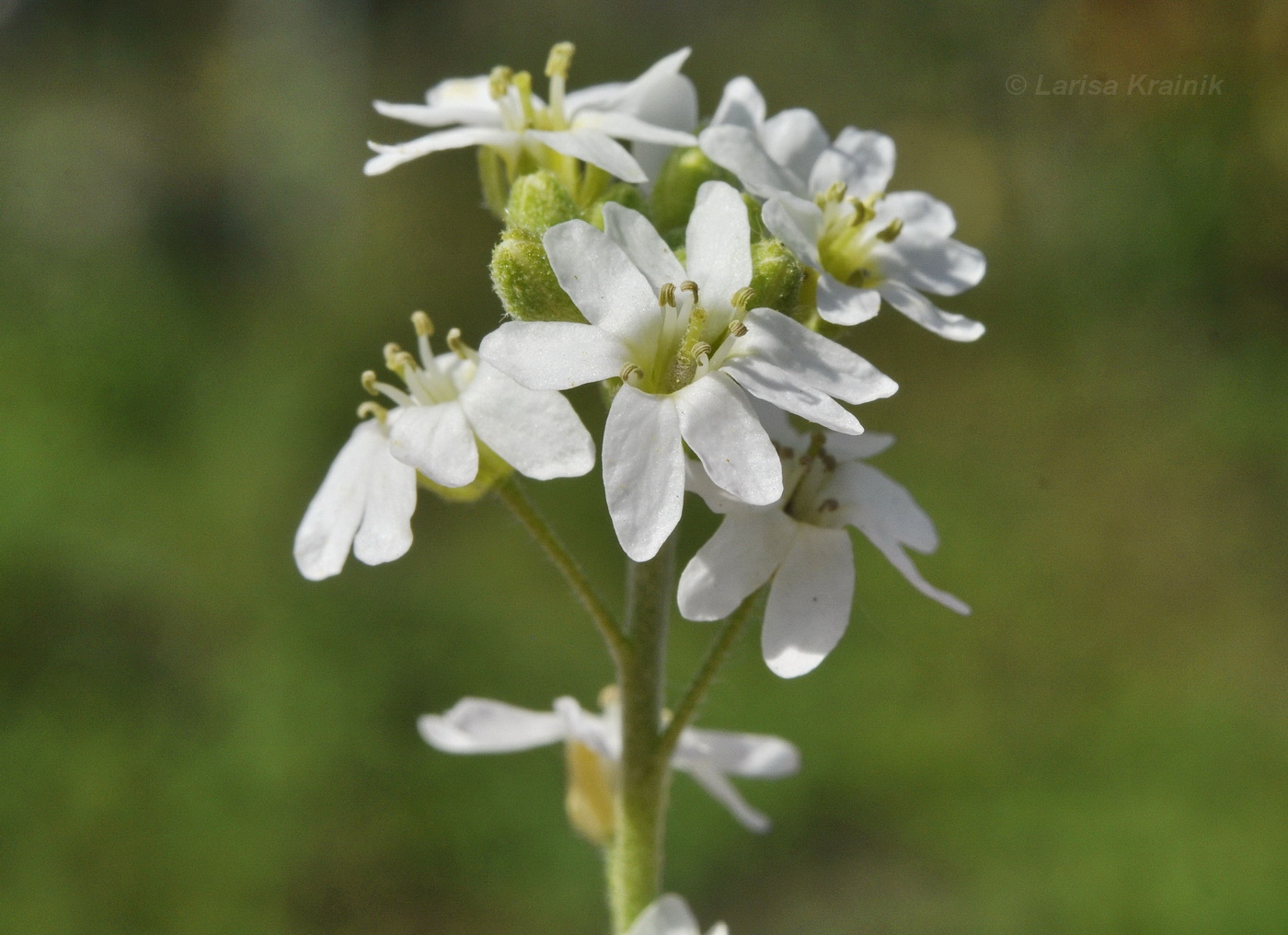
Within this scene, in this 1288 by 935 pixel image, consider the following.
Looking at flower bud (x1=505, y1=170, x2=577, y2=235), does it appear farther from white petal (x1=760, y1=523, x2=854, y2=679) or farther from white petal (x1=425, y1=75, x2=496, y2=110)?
white petal (x1=760, y1=523, x2=854, y2=679)

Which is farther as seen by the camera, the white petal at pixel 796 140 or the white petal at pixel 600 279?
the white petal at pixel 796 140

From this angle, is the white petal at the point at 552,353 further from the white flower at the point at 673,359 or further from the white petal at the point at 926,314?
the white petal at the point at 926,314

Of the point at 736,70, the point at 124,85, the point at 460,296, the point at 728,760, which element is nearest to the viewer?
the point at 728,760

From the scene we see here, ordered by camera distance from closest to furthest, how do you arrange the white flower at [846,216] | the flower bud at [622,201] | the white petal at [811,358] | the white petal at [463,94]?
1. the white petal at [811,358]
2. the white flower at [846,216]
3. the flower bud at [622,201]
4. the white petal at [463,94]

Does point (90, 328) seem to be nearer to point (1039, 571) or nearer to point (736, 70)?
point (736, 70)

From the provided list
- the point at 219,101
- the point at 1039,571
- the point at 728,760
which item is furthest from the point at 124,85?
the point at 728,760

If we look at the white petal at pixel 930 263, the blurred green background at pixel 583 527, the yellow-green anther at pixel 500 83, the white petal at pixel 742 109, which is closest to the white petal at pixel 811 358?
the white petal at pixel 930 263
